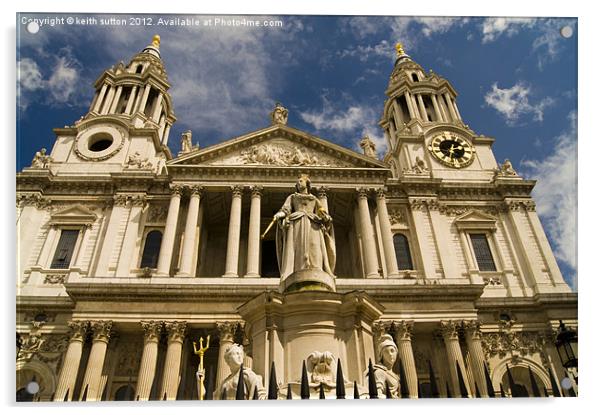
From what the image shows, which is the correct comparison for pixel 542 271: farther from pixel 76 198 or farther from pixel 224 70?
pixel 76 198

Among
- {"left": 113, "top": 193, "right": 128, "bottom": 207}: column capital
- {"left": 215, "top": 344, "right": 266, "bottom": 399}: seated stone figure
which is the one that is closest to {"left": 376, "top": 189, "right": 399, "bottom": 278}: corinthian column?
{"left": 113, "top": 193, "right": 128, "bottom": 207}: column capital

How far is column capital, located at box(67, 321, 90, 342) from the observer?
55.5 ft

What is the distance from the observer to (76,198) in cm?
2330

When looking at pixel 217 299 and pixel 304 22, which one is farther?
pixel 217 299

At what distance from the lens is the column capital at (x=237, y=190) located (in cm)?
2242

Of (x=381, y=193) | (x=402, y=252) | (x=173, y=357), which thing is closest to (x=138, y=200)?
(x=173, y=357)

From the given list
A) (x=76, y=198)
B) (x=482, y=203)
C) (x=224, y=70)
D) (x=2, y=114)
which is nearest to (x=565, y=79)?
(x=224, y=70)

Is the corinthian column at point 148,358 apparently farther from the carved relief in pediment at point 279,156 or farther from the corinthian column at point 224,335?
the carved relief in pediment at point 279,156

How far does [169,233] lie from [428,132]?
17.0 m

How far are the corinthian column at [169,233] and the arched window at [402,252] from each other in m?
10.7

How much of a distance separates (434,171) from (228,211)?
11926 millimetres

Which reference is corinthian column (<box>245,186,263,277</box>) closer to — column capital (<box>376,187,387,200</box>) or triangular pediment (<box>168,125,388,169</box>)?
triangular pediment (<box>168,125,388,169</box>)

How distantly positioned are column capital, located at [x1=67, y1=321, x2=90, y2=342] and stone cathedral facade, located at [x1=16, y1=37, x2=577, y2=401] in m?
0.05

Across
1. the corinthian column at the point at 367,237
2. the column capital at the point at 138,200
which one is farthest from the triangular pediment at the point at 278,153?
the column capital at the point at 138,200
